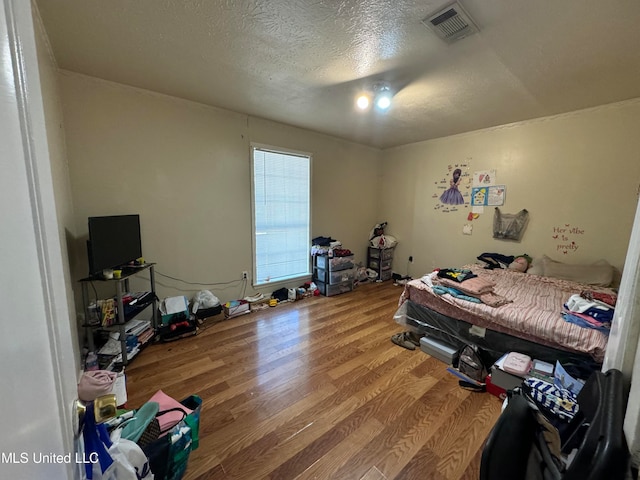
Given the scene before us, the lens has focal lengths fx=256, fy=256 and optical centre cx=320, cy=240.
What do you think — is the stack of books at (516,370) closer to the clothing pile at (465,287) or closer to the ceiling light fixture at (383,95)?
the clothing pile at (465,287)

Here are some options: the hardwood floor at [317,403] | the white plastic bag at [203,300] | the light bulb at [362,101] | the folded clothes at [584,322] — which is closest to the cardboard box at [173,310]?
the white plastic bag at [203,300]

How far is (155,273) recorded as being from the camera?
278cm

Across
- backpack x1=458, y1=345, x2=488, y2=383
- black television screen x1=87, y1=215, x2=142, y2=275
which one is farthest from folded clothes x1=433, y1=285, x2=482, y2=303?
black television screen x1=87, y1=215, x2=142, y2=275

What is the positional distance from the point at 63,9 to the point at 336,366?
3006 mm

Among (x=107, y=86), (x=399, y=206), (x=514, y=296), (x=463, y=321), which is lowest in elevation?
(x=463, y=321)

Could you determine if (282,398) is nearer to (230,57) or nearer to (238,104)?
(230,57)

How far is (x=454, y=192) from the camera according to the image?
3.89 metres

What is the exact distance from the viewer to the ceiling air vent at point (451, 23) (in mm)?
1451

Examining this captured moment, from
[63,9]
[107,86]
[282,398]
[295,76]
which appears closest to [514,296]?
[282,398]

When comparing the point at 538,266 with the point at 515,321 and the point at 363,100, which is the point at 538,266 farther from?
the point at 363,100

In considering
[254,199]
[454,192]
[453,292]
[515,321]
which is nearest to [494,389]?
[515,321]

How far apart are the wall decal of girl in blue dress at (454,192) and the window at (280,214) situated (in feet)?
7.05

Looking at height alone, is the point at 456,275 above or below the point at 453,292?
above

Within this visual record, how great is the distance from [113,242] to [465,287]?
3.07 m
